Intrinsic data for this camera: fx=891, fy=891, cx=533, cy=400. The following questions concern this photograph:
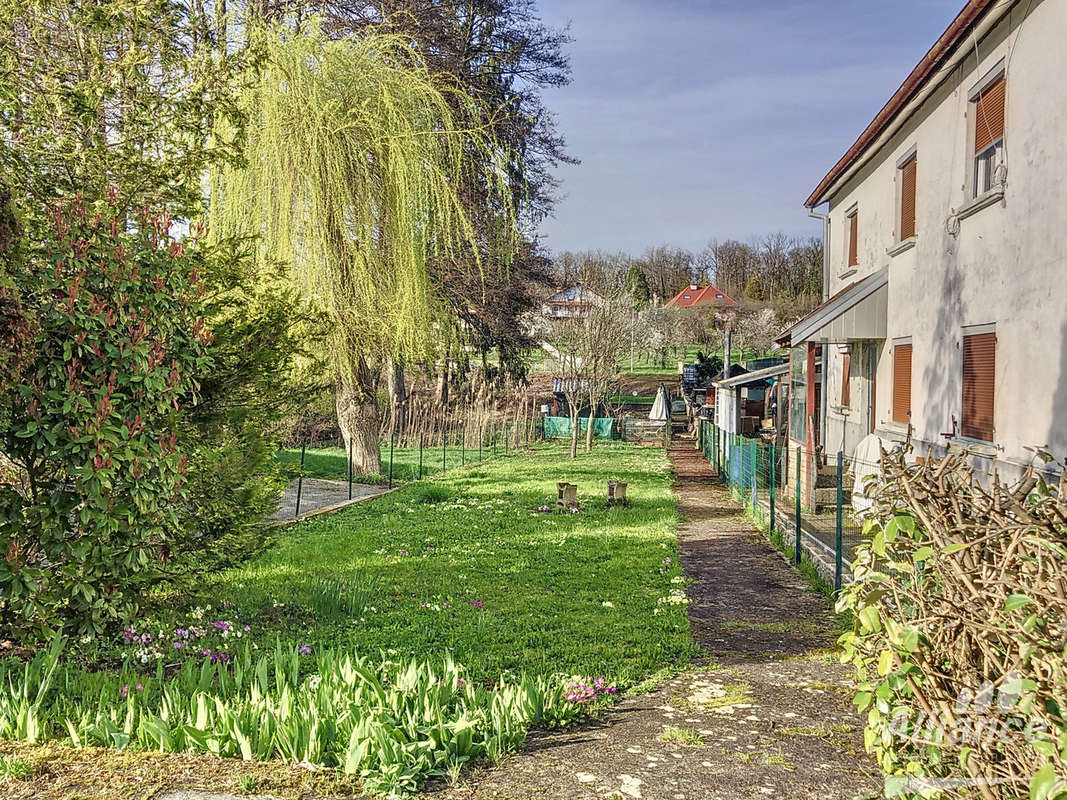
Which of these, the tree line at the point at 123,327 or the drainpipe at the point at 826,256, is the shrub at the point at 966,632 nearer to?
the tree line at the point at 123,327

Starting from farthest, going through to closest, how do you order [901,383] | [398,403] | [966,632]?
[398,403], [901,383], [966,632]

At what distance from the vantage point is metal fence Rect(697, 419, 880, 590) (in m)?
8.74

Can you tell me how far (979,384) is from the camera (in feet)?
31.1

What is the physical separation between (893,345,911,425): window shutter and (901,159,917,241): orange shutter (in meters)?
1.61

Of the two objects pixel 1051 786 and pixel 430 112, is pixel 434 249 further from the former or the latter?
pixel 1051 786

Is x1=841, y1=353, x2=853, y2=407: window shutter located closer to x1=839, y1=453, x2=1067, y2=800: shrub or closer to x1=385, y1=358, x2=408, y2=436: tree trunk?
x1=839, y1=453, x2=1067, y2=800: shrub

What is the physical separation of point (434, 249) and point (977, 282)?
8.63m

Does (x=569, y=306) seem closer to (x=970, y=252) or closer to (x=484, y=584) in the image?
(x=970, y=252)

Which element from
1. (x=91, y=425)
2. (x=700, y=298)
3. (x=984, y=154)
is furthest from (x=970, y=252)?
(x=700, y=298)

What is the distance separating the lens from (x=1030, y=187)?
798 cm

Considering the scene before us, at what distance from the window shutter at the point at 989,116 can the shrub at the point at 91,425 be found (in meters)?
7.98

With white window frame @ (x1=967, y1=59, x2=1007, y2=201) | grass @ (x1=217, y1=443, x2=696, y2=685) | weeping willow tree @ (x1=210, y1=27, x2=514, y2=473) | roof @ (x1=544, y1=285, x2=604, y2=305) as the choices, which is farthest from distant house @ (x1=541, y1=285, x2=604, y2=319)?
white window frame @ (x1=967, y1=59, x2=1007, y2=201)

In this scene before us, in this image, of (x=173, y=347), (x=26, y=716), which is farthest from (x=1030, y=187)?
(x=26, y=716)

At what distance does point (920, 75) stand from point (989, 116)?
1449 mm
